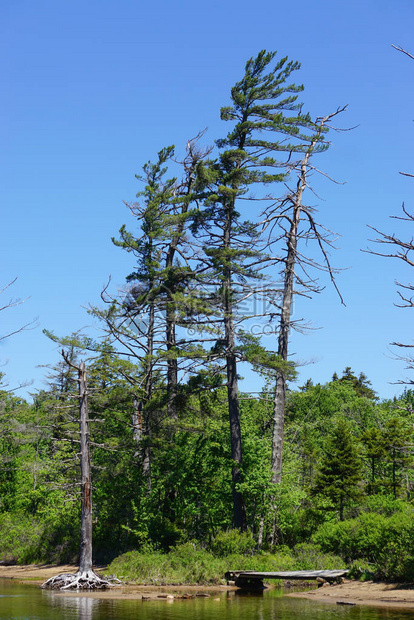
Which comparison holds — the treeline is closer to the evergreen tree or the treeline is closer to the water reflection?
the evergreen tree

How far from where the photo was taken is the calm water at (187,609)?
44.8 ft

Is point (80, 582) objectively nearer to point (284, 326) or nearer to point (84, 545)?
point (84, 545)

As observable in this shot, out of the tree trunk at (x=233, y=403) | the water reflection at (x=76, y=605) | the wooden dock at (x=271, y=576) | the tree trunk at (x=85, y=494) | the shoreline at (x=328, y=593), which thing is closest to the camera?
the water reflection at (x=76, y=605)

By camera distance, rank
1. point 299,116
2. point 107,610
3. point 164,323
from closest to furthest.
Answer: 1. point 107,610
2. point 299,116
3. point 164,323

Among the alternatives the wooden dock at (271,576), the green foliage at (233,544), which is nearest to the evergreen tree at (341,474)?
the green foliage at (233,544)

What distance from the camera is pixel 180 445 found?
1067 inches

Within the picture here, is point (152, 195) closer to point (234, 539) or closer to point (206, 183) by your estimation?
point (206, 183)

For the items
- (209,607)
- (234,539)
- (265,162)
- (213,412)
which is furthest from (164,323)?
(209,607)

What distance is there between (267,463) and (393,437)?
9850 mm

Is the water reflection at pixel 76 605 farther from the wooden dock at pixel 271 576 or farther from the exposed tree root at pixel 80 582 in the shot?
the wooden dock at pixel 271 576

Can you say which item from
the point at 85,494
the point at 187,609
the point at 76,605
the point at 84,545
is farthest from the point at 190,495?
the point at 187,609

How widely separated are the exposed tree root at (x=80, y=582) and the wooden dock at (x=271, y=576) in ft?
13.8

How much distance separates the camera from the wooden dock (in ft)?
63.2

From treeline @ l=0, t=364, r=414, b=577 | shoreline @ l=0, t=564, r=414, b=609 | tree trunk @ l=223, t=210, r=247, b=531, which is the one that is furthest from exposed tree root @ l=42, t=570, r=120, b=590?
tree trunk @ l=223, t=210, r=247, b=531
